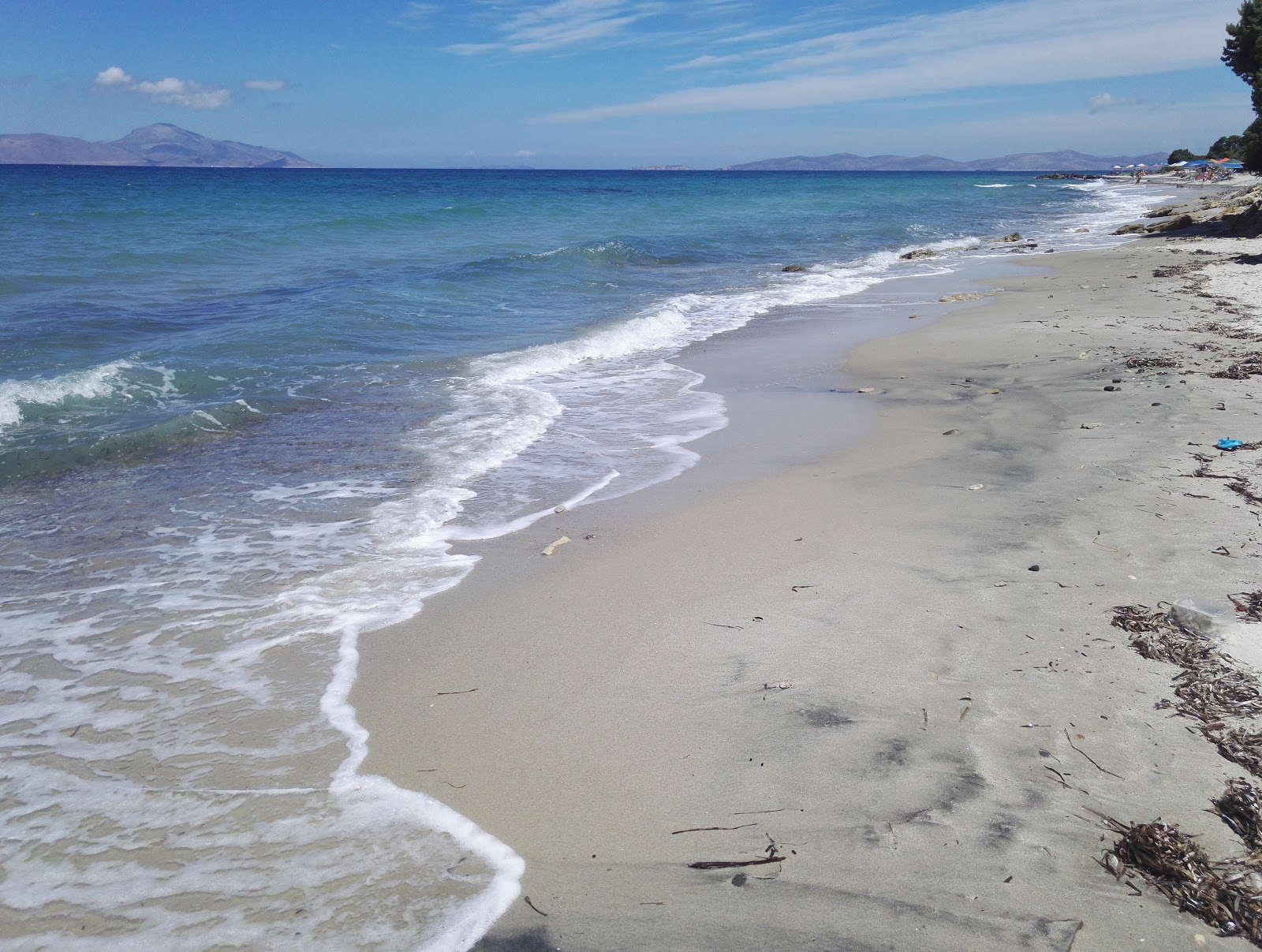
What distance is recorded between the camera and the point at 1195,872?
96.3 inches

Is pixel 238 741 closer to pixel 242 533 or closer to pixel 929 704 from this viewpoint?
pixel 242 533

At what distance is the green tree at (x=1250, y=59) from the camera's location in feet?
78.0

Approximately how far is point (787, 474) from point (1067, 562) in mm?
2391

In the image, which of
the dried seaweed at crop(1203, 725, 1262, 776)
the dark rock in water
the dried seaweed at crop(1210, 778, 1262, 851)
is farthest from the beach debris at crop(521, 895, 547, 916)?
the dark rock in water

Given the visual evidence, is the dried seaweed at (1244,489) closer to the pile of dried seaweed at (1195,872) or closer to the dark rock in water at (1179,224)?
the pile of dried seaweed at (1195,872)

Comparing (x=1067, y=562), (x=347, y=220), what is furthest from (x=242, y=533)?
(x=347, y=220)

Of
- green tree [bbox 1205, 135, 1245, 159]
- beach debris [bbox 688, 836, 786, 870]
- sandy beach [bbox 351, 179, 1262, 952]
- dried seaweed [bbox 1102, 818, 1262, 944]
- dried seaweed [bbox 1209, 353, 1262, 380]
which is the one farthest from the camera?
green tree [bbox 1205, 135, 1245, 159]

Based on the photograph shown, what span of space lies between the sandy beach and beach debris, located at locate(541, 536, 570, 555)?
78mm

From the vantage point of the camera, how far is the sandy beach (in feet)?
8.27

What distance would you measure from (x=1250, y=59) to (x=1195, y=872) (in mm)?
31148

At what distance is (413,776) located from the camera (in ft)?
10.6

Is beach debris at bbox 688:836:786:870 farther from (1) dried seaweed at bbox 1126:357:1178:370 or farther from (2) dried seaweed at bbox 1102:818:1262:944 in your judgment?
(1) dried seaweed at bbox 1126:357:1178:370

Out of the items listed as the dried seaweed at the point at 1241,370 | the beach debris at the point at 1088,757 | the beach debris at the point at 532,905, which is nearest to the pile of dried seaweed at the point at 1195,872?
the beach debris at the point at 1088,757

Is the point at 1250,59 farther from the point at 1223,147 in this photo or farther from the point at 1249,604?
the point at 1223,147
